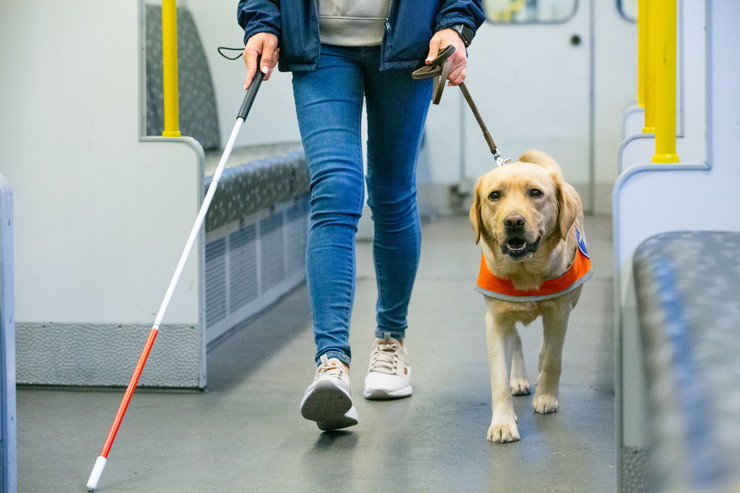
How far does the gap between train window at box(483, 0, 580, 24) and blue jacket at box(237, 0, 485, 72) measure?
192 inches

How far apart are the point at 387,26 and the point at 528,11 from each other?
5029 millimetres

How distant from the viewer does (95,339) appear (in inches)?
119

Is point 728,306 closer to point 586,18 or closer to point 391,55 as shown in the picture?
point 391,55

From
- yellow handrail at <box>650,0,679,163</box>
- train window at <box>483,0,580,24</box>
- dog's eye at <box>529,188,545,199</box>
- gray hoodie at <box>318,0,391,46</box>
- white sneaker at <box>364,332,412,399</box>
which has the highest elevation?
train window at <box>483,0,580,24</box>

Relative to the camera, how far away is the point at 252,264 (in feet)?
13.6

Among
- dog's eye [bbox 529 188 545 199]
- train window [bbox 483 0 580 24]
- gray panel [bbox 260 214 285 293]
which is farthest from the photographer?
train window [bbox 483 0 580 24]

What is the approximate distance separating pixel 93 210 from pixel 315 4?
3.08 ft

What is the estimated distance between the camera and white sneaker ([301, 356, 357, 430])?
2.34m

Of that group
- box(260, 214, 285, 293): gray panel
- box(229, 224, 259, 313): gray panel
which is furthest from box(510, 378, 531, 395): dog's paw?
box(260, 214, 285, 293): gray panel

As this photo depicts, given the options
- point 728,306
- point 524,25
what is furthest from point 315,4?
point 524,25

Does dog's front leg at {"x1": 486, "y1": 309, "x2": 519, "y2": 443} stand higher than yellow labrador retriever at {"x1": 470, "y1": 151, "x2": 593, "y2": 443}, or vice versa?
yellow labrador retriever at {"x1": 470, "y1": 151, "x2": 593, "y2": 443}

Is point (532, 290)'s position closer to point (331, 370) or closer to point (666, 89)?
point (331, 370)

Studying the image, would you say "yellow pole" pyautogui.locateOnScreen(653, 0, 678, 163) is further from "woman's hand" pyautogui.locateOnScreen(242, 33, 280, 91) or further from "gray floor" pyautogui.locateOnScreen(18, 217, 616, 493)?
"woman's hand" pyautogui.locateOnScreen(242, 33, 280, 91)

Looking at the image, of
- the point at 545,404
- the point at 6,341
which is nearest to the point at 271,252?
the point at 545,404
